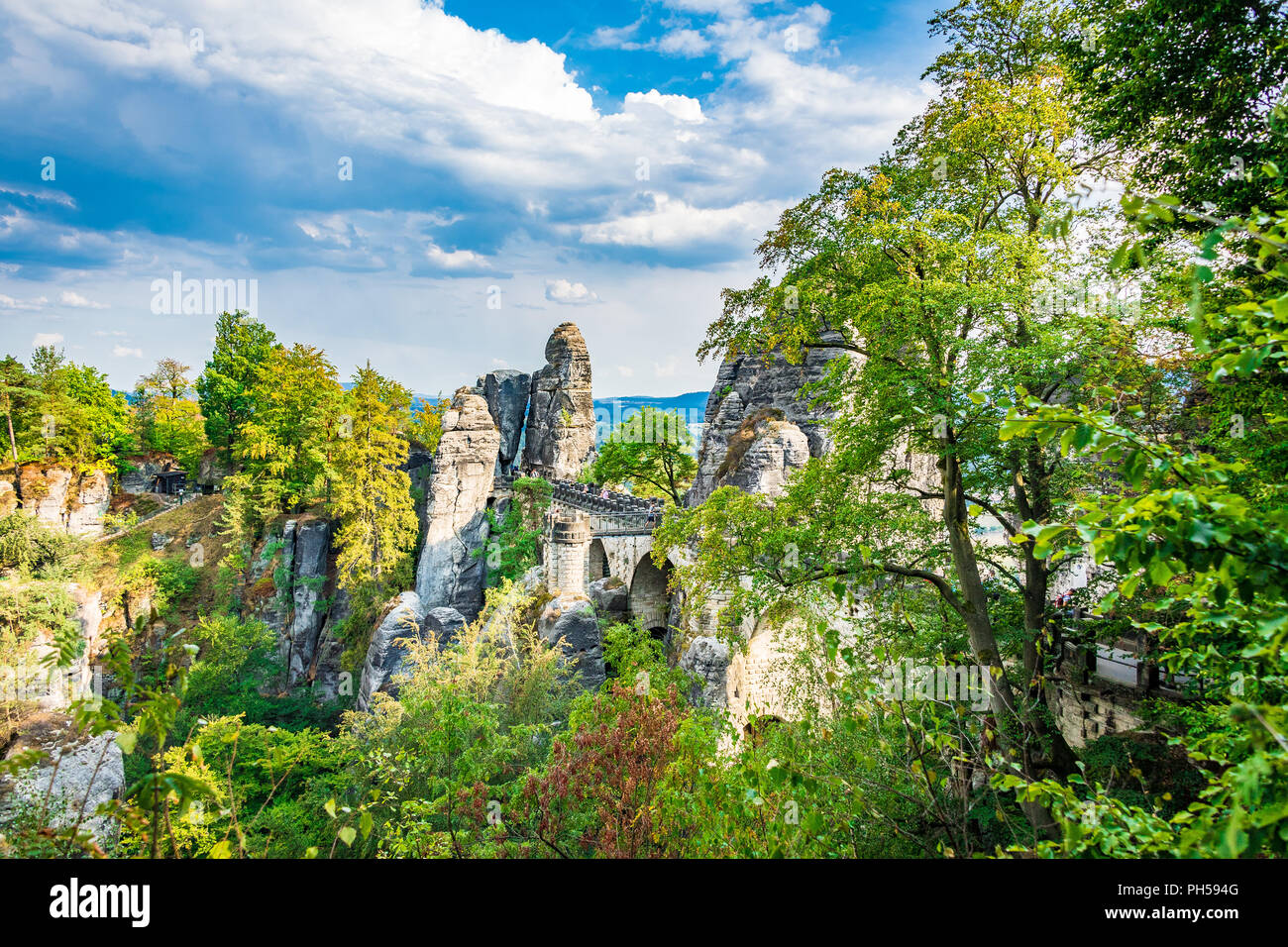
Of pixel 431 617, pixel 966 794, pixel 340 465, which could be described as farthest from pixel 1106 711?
pixel 340 465

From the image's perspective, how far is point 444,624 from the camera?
17047 millimetres

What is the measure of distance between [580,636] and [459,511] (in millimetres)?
10015

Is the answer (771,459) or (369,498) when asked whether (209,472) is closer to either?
(369,498)

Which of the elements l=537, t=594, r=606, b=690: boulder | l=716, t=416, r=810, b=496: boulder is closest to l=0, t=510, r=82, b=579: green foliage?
l=537, t=594, r=606, b=690: boulder

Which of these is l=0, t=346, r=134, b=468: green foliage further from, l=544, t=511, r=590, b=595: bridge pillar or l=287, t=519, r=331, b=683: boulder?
l=544, t=511, r=590, b=595: bridge pillar

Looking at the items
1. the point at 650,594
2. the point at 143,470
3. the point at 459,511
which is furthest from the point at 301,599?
the point at 143,470

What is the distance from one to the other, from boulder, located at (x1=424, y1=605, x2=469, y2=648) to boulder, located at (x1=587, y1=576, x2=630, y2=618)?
499 centimetres

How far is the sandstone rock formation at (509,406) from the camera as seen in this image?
121 ft

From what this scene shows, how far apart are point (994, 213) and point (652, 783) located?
30.6 ft

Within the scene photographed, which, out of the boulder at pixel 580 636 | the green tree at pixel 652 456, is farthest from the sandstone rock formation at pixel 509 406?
the boulder at pixel 580 636

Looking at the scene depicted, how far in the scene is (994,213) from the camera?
368 inches

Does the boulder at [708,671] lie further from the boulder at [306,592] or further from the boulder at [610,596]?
the boulder at [306,592]

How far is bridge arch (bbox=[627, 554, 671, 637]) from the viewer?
927 inches
